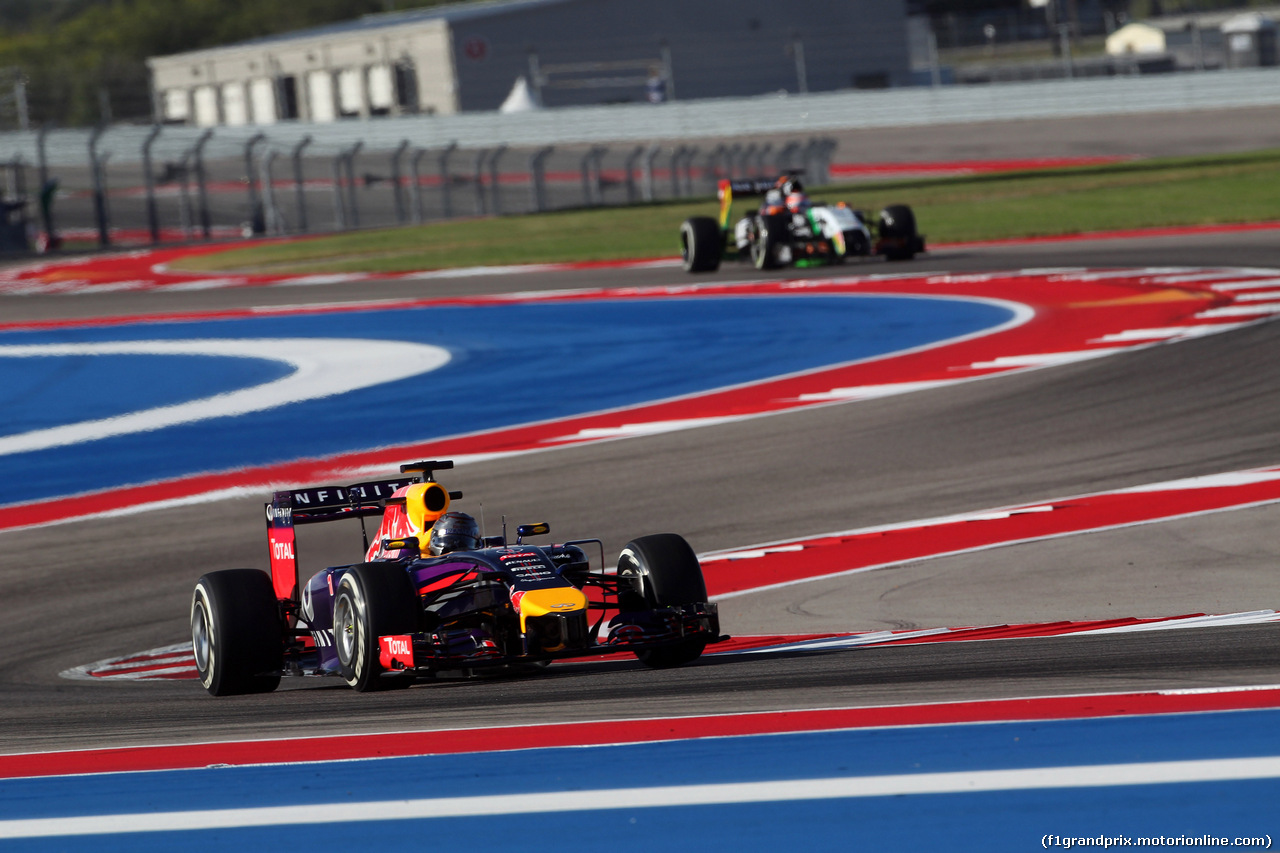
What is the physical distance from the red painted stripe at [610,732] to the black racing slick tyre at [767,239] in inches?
725

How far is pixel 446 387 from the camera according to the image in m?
15.3

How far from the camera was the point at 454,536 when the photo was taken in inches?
261

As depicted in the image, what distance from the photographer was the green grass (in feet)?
88.6

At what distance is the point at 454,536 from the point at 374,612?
0.64 meters

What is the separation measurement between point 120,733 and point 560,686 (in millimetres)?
1519

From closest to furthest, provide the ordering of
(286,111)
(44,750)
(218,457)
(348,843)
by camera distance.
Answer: (348,843) < (44,750) < (218,457) < (286,111)

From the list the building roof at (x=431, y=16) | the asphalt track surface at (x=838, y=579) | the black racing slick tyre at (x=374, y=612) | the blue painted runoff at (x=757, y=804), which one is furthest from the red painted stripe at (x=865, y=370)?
the building roof at (x=431, y=16)

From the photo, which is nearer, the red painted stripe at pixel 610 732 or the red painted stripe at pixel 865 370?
the red painted stripe at pixel 610 732

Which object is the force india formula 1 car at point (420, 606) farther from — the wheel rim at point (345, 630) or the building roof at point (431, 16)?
the building roof at point (431, 16)

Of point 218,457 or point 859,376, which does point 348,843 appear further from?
point 859,376

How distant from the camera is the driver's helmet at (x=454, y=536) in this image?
6.64 m

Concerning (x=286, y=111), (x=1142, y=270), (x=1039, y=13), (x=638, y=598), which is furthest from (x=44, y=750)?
(x=1039, y=13)

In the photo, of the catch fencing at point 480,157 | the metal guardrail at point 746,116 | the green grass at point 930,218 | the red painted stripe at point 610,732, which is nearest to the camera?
the red painted stripe at point 610,732

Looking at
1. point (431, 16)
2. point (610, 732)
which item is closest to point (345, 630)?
point (610, 732)
